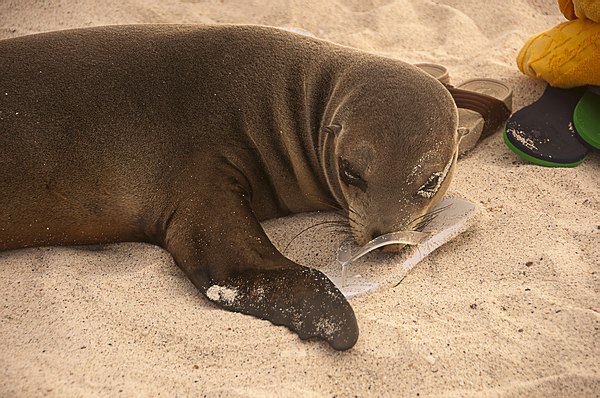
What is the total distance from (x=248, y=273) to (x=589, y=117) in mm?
2402

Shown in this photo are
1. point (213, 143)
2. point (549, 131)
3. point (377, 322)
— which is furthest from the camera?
point (549, 131)

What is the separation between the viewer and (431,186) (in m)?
3.02

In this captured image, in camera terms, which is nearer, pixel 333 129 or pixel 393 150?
pixel 393 150

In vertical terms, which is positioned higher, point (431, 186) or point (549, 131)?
point (431, 186)

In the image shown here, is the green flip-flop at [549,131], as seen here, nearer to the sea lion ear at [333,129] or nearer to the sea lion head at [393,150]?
the sea lion head at [393,150]

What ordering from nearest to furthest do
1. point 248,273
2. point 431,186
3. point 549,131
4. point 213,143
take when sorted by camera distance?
point 248,273 → point 431,186 → point 213,143 → point 549,131

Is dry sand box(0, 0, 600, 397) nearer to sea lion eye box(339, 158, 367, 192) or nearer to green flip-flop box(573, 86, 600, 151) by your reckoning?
green flip-flop box(573, 86, 600, 151)

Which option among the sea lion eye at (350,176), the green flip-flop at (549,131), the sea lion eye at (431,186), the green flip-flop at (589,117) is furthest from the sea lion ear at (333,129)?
the green flip-flop at (589,117)

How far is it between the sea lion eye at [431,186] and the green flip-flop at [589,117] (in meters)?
1.34

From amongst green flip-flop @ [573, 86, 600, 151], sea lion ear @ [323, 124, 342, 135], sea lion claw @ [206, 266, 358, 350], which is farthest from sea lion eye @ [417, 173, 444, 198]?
green flip-flop @ [573, 86, 600, 151]

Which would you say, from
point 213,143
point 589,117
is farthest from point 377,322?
point 589,117

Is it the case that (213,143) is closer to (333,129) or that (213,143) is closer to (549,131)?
(333,129)

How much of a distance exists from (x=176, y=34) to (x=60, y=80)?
2.07 ft

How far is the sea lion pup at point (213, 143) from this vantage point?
293cm
